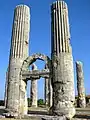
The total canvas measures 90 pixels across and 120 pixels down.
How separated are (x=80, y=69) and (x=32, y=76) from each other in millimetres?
12062

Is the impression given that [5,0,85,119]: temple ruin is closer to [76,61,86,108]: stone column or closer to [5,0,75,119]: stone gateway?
[5,0,75,119]: stone gateway

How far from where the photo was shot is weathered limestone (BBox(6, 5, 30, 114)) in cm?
1596

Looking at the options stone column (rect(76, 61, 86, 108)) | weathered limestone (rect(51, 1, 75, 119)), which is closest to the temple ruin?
weathered limestone (rect(51, 1, 75, 119))

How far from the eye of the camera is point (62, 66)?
15352mm

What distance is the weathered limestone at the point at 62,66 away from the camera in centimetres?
1460

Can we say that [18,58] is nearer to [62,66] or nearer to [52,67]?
[52,67]

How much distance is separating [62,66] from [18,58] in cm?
422

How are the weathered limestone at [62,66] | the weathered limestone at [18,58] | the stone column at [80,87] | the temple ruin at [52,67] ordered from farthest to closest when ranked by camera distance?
the stone column at [80,87] → the weathered limestone at [18,58] → the temple ruin at [52,67] → the weathered limestone at [62,66]

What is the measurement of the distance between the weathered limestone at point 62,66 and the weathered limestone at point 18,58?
9.09 ft

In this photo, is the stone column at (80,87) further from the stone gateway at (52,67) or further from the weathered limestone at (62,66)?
the weathered limestone at (62,66)

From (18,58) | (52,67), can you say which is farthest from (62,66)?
(18,58)

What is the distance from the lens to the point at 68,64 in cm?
1542

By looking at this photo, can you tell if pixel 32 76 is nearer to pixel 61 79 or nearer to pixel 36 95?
pixel 61 79

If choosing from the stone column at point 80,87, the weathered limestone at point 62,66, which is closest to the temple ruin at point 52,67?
the weathered limestone at point 62,66
